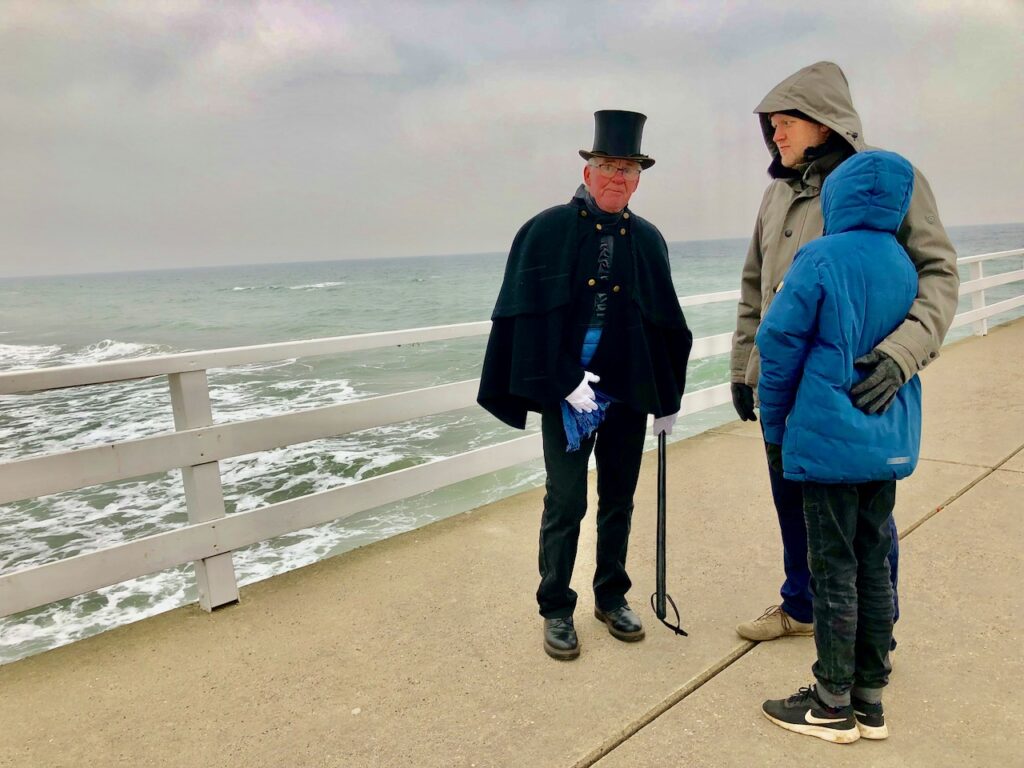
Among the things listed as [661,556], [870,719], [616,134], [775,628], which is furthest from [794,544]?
[616,134]

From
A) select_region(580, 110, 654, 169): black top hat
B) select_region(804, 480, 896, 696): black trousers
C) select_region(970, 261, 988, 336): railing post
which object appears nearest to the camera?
select_region(804, 480, 896, 696): black trousers

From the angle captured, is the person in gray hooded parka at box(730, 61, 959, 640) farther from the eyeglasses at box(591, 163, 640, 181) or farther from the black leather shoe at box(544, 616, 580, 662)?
the black leather shoe at box(544, 616, 580, 662)

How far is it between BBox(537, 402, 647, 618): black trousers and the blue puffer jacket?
30.3 inches

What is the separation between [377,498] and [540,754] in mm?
1661

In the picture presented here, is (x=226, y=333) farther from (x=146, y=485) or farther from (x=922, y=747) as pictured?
(x=922, y=747)

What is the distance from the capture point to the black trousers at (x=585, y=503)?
2541 millimetres

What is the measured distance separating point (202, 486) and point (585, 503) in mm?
1497

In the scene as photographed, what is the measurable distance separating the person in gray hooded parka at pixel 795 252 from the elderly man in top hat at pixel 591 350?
0.30 meters

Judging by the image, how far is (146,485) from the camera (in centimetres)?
Answer: 1020

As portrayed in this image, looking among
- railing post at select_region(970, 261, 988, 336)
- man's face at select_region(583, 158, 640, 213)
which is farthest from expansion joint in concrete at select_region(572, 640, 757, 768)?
railing post at select_region(970, 261, 988, 336)

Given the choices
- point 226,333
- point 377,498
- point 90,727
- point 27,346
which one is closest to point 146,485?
point 377,498

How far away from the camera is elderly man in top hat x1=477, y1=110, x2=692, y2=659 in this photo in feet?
7.92

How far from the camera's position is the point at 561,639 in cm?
258

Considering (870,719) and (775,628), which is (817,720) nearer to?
(870,719)
